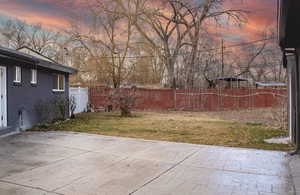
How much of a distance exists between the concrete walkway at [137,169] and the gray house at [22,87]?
1.84 metres

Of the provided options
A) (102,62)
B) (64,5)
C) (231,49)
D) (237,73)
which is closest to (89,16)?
(64,5)

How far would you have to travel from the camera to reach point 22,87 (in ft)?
31.8

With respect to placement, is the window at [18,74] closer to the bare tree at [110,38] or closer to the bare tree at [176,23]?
the bare tree at [110,38]

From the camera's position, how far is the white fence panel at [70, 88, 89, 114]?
1777 cm

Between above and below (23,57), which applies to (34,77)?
below

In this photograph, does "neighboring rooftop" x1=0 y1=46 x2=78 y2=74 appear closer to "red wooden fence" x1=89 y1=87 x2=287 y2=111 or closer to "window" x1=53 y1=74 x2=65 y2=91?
"window" x1=53 y1=74 x2=65 y2=91

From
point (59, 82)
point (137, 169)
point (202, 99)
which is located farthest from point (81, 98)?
point (137, 169)

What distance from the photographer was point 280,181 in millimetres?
4312

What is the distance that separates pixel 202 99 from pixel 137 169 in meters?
16.5

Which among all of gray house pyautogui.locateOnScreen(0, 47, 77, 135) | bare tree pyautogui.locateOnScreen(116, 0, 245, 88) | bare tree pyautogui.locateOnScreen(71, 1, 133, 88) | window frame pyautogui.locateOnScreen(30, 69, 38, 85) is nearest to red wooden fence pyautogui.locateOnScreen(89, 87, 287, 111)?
bare tree pyautogui.locateOnScreen(71, 1, 133, 88)

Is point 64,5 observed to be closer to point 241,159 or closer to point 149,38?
point 149,38

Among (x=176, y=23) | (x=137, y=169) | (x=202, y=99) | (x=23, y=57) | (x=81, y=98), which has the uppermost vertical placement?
(x=176, y=23)

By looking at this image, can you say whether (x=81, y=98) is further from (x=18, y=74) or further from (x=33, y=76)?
(x=18, y=74)

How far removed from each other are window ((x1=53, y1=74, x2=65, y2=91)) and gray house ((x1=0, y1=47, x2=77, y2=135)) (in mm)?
276
